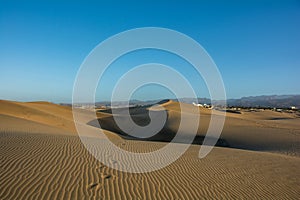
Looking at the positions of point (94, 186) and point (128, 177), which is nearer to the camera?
point (94, 186)

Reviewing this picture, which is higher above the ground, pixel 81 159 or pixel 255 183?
pixel 81 159

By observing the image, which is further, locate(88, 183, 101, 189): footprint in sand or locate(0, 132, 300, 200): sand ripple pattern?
locate(88, 183, 101, 189): footprint in sand

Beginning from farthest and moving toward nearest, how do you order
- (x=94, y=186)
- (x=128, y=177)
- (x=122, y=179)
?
(x=128, y=177) < (x=122, y=179) < (x=94, y=186)

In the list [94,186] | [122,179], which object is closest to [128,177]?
[122,179]

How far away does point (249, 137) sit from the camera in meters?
23.4

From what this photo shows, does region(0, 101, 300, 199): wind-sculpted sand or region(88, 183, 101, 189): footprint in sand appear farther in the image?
region(88, 183, 101, 189): footprint in sand

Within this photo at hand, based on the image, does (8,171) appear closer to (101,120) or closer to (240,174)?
(240,174)

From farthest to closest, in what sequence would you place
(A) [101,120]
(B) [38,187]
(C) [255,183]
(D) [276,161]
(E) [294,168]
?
(A) [101,120], (D) [276,161], (E) [294,168], (C) [255,183], (B) [38,187]

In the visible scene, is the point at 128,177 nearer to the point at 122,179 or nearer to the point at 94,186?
the point at 122,179

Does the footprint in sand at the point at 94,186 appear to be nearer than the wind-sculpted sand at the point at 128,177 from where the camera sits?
No

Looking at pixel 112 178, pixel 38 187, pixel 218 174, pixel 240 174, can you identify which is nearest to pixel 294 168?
pixel 240 174

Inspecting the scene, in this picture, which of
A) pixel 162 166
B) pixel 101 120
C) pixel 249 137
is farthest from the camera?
pixel 101 120

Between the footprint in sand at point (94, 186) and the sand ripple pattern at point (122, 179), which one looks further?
the footprint in sand at point (94, 186)

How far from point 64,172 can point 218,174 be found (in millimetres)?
5126
